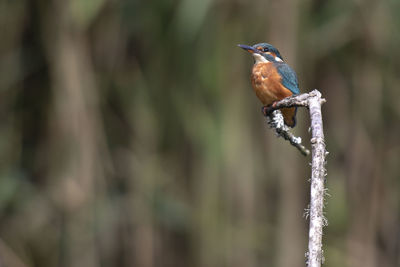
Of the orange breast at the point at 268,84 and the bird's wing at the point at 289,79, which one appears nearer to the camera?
the orange breast at the point at 268,84

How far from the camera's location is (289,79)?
159cm

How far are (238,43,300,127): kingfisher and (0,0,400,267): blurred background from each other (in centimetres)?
206

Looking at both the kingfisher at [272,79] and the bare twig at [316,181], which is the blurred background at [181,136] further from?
the bare twig at [316,181]

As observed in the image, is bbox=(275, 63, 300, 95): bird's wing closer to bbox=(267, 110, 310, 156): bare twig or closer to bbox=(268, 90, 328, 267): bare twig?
bbox=(267, 110, 310, 156): bare twig

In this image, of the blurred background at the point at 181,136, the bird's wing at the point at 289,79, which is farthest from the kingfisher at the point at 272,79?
the blurred background at the point at 181,136

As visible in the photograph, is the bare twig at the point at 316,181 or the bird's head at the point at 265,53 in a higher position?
the bird's head at the point at 265,53

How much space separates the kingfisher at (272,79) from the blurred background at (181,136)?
2059 millimetres

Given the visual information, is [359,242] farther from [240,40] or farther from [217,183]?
[240,40]

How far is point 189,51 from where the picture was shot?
389 cm

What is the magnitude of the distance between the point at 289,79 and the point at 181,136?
2.63 metres

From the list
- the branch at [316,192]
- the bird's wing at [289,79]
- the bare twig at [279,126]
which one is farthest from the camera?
the bird's wing at [289,79]

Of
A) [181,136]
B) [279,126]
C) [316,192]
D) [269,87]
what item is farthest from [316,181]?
[181,136]

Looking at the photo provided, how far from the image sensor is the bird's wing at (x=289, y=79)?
1557 mm

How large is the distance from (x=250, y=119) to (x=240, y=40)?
0.56 metres
